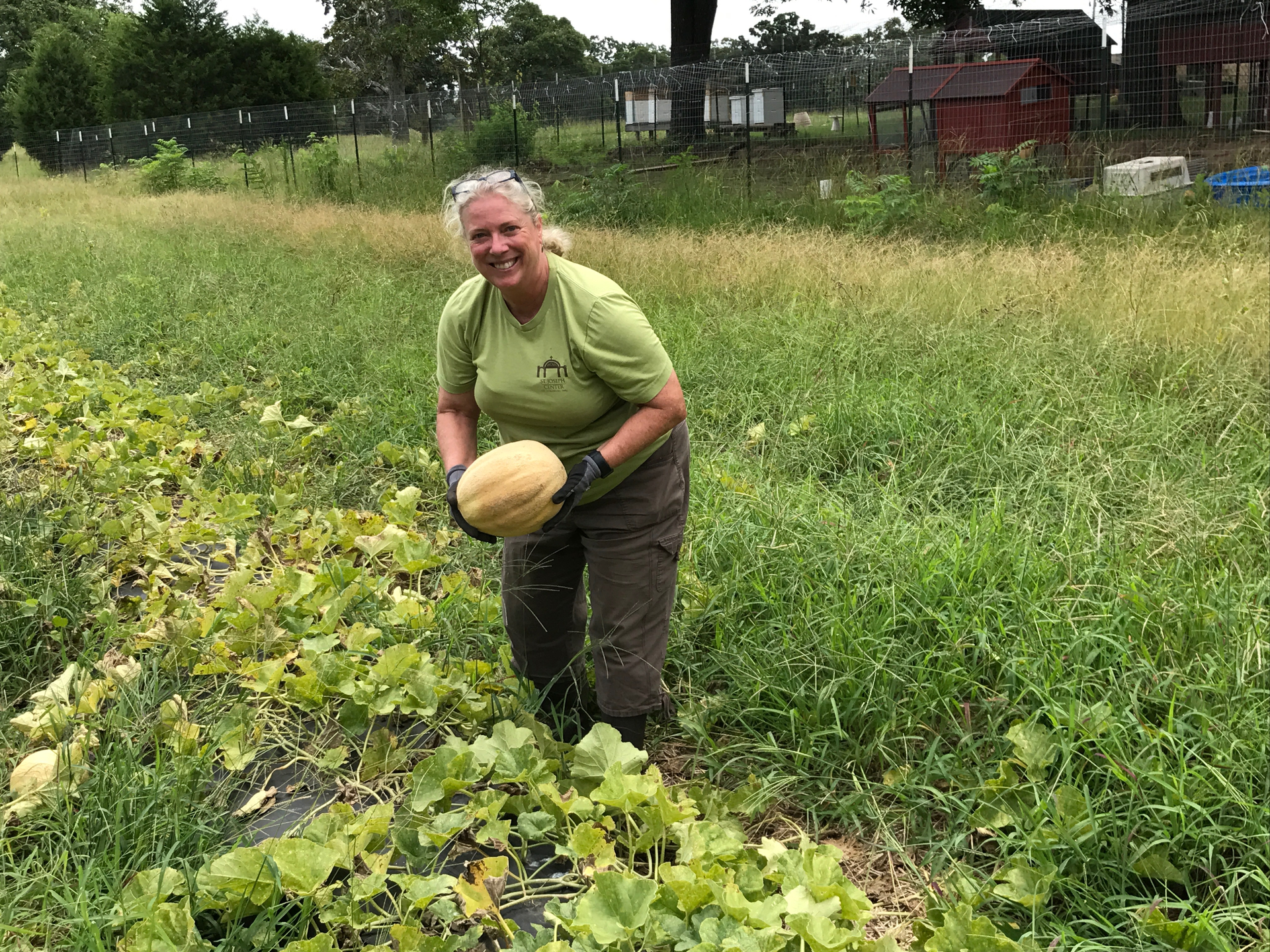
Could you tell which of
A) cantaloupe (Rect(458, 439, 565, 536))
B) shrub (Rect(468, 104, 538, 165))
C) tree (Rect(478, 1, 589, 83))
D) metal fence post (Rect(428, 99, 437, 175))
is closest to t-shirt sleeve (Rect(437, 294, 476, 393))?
cantaloupe (Rect(458, 439, 565, 536))

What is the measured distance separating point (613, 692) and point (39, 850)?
145 centimetres

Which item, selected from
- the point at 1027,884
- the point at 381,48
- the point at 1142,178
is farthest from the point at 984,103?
the point at 381,48

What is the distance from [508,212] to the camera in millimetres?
2551

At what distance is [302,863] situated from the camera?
2150 millimetres

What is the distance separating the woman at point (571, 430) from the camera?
260 centimetres

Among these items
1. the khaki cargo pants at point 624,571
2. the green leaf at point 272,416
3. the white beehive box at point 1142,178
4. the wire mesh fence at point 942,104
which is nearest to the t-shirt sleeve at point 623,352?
the khaki cargo pants at point 624,571

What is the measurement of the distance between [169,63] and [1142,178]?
36.2m

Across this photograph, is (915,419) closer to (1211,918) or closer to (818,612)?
(818,612)

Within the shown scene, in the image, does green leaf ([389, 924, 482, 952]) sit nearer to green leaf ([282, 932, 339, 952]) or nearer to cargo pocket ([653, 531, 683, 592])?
green leaf ([282, 932, 339, 952])

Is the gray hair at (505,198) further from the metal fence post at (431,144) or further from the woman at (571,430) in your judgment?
the metal fence post at (431,144)

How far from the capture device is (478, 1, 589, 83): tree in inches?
3056

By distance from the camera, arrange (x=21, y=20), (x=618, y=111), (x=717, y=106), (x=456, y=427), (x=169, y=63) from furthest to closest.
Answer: (x=21, y=20), (x=169, y=63), (x=717, y=106), (x=618, y=111), (x=456, y=427)

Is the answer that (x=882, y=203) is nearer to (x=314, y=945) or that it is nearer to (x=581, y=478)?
(x=581, y=478)

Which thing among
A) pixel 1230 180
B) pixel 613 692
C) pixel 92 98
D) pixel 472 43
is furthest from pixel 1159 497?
pixel 472 43
